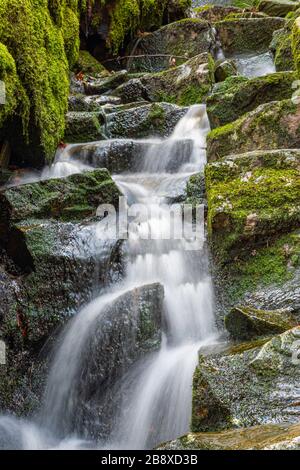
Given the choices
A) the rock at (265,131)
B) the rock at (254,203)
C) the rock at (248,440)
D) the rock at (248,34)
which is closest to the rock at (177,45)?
the rock at (248,34)

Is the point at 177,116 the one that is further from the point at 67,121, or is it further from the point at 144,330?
the point at 144,330

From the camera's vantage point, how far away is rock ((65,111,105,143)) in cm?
713

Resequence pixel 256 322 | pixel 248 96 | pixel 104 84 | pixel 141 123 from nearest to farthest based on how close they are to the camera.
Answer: pixel 256 322, pixel 248 96, pixel 141 123, pixel 104 84

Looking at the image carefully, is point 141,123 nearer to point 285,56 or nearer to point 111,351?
point 285,56

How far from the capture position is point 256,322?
3.00 metres

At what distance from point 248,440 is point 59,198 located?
3.60 meters

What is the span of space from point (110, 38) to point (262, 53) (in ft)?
14.1

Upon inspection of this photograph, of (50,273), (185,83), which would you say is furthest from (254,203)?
(185,83)

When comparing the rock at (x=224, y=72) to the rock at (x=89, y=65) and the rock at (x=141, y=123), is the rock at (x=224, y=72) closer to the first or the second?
the rock at (x=141, y=123)

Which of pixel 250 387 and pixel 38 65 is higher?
pixel 38 65

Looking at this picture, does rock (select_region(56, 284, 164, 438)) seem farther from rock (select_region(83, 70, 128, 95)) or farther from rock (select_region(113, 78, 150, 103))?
rock (select_region(83, 70, 128, 95))

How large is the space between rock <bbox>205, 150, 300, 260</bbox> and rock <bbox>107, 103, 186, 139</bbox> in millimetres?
3682

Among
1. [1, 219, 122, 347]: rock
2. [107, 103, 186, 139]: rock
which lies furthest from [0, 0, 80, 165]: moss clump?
[107, 103, 186, 139]: rock

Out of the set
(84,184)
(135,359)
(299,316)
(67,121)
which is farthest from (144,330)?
(67,121)
